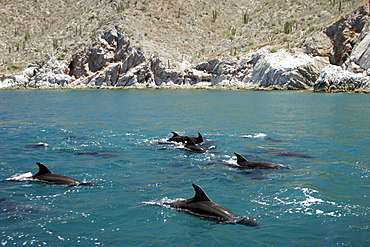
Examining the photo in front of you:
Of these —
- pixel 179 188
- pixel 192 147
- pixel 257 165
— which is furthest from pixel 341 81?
pixel 179 188

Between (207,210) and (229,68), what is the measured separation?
78.7 m

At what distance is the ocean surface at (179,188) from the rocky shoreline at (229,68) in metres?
42.9

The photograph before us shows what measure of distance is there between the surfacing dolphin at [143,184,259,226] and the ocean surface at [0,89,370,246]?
242 millimetres

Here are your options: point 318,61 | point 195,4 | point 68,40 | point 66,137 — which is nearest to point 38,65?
point 68,40

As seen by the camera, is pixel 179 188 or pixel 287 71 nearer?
pixel 179 188

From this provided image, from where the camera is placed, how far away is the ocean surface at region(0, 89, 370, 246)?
843 centimetres

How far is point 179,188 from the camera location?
11.9 m

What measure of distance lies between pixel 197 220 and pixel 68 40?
382 ft

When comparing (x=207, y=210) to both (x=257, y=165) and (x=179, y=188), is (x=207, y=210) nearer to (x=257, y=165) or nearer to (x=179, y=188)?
(x=179, y=188)

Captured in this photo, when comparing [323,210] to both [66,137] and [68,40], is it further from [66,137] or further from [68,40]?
[68,40]

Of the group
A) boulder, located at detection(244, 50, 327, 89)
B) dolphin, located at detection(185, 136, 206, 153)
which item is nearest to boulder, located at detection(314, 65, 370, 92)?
boulder, located at detection(244, 50, 327, 89)

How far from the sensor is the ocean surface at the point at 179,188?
843 centimetres

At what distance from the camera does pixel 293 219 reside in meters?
9.32

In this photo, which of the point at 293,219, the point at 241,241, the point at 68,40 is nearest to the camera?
the point at 241,241
